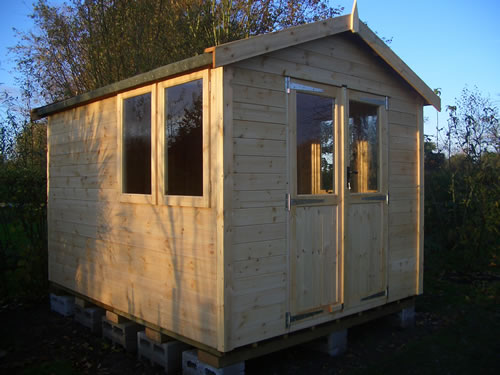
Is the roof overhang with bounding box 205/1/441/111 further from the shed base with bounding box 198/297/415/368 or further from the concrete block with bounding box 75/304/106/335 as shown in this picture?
the concrete block with bounding box 75/304/106/335

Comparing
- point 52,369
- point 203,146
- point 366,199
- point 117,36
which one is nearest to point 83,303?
point 52,369

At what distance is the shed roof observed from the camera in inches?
144

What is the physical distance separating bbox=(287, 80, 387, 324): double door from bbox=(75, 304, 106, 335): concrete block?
8.92ft

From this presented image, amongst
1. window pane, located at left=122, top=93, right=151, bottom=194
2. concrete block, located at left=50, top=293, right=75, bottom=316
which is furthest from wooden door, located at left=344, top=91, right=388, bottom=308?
concrete block, located at left=50, top=293, right=75, bottom=316

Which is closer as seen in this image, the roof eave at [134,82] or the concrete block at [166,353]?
the roof eave at [134,82]

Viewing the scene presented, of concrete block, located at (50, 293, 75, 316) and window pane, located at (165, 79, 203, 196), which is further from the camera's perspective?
concrete block, located at (50, 293, 75, 316)

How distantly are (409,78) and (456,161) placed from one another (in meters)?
5.44

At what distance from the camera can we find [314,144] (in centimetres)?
450

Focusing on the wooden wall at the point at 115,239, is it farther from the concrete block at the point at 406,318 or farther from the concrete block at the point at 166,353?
the concrete block at the point at 406,318

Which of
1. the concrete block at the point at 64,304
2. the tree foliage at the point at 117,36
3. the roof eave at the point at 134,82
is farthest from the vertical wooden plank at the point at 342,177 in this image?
the tree foliage at the point at 117,36

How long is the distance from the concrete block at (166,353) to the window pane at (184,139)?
4.88 feet

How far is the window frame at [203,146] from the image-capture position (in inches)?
152

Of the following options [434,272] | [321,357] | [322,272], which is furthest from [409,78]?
[434,272]

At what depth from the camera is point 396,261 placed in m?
5.46
